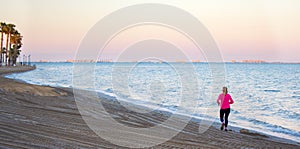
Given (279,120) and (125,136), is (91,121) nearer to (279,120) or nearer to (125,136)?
(125,136)

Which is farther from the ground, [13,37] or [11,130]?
[13,37]

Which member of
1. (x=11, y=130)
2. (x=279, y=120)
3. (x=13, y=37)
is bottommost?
(x=279, y=120)

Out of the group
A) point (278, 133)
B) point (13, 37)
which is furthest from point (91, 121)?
point (13, 37)

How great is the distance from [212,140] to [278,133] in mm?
5765

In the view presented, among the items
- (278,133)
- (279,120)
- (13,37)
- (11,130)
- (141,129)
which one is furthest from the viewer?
(13,37)

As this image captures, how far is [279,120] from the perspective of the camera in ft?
57.8

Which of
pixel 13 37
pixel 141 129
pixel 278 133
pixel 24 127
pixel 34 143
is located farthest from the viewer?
pixel 13 37

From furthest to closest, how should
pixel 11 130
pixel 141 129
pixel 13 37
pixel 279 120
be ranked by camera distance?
pixel 13 37, pixel 279 120, pixel 141 129, pixel 11 130

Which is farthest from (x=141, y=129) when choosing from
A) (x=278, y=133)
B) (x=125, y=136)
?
(x=278, y=133)

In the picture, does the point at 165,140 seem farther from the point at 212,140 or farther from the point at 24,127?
the point at 24,127

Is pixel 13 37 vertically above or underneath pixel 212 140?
above

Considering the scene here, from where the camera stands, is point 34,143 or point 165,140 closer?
point 34,143

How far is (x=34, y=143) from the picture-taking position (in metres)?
6.79

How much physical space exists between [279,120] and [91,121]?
12.2 metres
